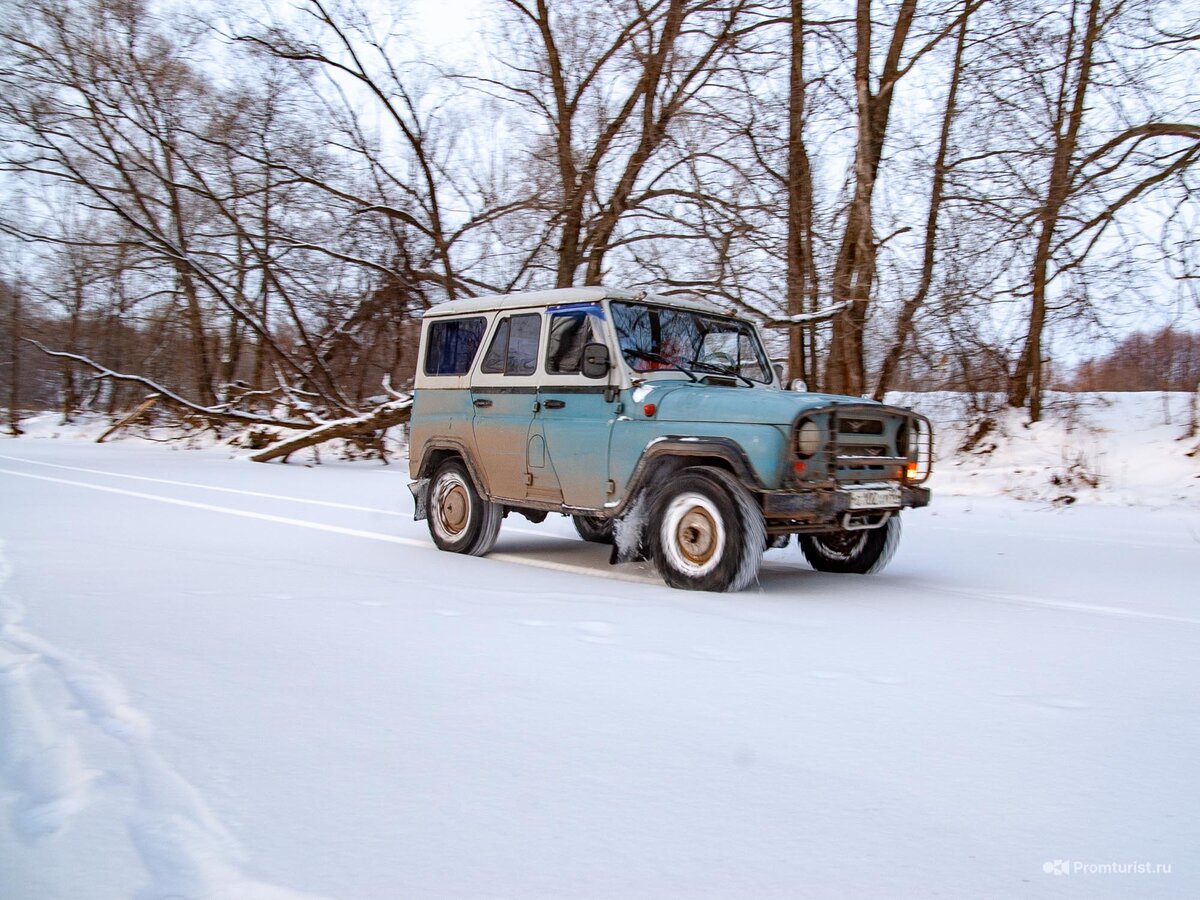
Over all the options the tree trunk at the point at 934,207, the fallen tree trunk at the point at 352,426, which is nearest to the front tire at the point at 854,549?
the tree trunk at the point at 934,207

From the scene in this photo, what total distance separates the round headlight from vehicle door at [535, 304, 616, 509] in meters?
1.46

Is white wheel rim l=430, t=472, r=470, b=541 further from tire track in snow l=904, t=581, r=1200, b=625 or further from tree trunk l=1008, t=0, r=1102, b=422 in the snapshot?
tree trunk l=1008, t=0, r=1102, b=422

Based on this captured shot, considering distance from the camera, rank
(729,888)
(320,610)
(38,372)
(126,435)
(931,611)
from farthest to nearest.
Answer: (38,372) < (126,435) < (931,611) < (320,610) < (729,888)

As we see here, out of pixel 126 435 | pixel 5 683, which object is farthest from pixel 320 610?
pixel 126 435

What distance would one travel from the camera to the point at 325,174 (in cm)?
1938

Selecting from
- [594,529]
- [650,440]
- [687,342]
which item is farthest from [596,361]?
[594,529]

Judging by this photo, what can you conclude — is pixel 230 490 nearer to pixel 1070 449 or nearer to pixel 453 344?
pixel 453 344

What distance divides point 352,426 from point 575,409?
12962 millimetres

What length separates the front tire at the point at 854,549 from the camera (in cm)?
728

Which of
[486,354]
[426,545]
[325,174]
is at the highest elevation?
[325,174]

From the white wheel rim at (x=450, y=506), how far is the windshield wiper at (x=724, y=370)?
238 cm

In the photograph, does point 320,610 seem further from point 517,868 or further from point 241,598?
point 517,868

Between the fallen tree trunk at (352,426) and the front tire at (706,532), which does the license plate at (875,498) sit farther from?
the fallen tree trunk at (352,426)

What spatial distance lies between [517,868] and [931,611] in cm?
409
